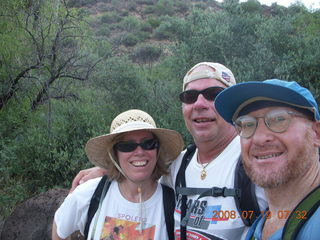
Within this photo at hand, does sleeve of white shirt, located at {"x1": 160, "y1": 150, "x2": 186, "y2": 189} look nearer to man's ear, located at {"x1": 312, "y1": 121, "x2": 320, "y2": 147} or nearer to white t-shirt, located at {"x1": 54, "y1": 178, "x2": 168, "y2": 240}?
white t-shirt, located at {"x1": 54, "y1": 178, "x2": 168, "y2": 240}

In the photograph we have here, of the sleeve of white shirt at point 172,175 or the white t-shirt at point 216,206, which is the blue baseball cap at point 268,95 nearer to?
the white t-shirt at point 216,206

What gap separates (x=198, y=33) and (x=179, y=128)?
2.88 metres

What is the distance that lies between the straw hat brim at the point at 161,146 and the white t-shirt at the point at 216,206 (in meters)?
0.26

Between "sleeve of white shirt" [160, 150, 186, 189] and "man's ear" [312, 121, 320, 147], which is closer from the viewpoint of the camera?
"man's ear" [312, 121, 320, 147]

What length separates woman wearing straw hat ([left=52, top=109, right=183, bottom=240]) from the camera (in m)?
2.41

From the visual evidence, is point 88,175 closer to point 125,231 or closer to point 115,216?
point 115,216

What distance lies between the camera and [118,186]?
2.63 metres

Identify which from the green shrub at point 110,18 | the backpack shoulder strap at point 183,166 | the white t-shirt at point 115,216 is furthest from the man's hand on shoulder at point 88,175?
the green shrub at point 110,18

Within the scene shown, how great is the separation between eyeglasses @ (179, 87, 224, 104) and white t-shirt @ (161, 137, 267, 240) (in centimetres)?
38

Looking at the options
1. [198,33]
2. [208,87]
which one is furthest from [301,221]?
[198,33]

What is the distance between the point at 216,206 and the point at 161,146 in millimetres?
801

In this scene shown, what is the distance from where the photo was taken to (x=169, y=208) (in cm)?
243

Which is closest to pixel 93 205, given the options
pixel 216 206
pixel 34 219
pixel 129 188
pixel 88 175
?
pixel 129 188
